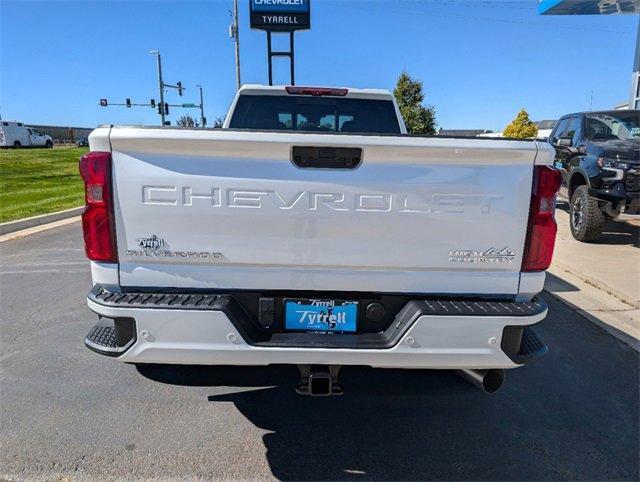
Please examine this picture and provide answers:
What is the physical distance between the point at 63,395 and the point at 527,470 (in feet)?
9.78

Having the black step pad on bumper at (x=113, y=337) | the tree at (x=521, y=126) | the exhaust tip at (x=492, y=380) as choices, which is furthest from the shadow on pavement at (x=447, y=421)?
the tree at (x=521, y=126)

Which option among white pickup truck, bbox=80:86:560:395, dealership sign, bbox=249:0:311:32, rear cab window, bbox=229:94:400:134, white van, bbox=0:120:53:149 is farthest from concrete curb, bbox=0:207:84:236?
white van, bbox=0:120:53:149

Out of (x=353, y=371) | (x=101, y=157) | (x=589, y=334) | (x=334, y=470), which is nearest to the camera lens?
(x=101, y=157)

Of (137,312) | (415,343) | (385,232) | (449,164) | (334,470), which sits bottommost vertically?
(334,470)

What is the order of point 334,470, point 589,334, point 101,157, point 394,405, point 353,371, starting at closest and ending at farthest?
1. point 101,157
2. point 334,470
3. point 394,405
4. point 353,371
5. point 589,334

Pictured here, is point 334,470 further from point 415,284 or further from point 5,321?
point 5,321

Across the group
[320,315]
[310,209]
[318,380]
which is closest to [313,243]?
[310,209]

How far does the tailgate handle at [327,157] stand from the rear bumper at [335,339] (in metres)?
0.77

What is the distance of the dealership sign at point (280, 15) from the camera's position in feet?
44.8

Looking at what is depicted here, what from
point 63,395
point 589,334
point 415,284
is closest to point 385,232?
point 415,284

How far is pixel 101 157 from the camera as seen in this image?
209cm

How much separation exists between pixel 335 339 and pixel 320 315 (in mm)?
142

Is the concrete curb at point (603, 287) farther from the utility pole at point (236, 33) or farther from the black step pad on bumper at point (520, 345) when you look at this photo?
the utility pole at point (236, 33)

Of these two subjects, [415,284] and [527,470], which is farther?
[527,470]
